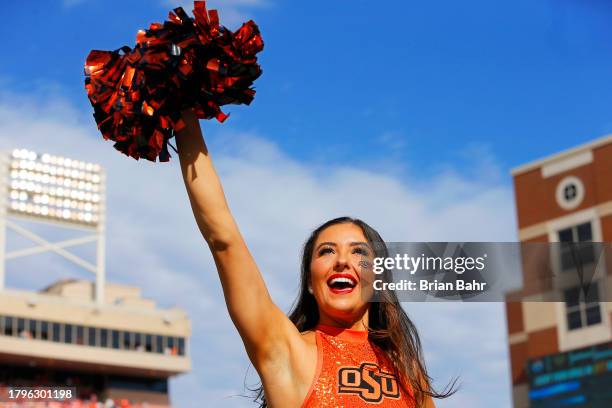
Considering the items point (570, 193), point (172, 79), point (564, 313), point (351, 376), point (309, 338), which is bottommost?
point (351, 376)

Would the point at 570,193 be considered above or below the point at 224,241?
above

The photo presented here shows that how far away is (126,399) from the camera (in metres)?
58.5

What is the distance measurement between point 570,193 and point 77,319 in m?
27.8

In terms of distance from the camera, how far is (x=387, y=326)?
12.4ft

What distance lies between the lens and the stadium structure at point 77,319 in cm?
5603

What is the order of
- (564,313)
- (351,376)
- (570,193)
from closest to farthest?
(351,376), (564,313), (570,193)

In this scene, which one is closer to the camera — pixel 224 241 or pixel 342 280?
pixel 224 241

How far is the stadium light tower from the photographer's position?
57656 mm

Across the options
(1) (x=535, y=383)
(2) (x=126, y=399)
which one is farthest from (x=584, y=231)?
(2) (x=126, y=399)

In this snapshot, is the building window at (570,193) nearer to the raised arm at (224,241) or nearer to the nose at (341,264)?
the nose at (341,264)

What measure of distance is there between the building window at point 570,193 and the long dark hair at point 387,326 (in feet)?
125

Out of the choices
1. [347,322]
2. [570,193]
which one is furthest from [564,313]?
[347,322]

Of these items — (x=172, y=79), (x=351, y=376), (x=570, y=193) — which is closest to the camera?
(x=172, y=79)

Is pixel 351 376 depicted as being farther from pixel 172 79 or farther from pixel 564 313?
pixel 564 313
